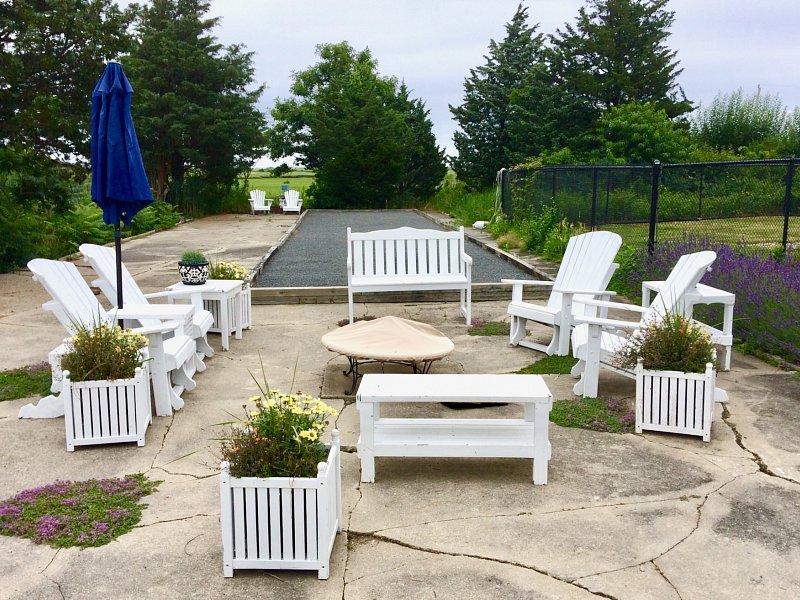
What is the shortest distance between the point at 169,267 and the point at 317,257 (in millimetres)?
2603

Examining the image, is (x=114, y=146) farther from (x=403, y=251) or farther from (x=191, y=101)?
(x=191, y=101)

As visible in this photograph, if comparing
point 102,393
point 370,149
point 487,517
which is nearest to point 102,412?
point 102,393

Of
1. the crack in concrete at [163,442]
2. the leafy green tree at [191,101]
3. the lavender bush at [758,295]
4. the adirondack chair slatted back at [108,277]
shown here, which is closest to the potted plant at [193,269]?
the adirondack chair slatted back at [108,277]

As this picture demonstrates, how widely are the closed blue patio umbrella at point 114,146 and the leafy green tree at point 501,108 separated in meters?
27.8

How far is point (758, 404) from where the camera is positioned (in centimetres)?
543

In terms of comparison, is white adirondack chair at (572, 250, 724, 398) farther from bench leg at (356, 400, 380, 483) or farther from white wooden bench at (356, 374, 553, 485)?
bench leg at (356, 400, 380, 483)

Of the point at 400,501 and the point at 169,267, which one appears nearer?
the point at 400,501

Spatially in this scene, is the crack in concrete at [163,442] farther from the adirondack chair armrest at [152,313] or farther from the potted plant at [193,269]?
the potted plant at [193,269]

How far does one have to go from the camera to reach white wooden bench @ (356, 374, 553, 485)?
160 inches

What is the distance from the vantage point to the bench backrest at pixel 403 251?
27.9ft

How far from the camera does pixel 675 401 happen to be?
4.75 metres

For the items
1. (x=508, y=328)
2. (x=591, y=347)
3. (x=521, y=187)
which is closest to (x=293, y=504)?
(x=591, y=347)

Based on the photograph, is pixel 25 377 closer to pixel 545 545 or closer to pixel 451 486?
pixel 451 486

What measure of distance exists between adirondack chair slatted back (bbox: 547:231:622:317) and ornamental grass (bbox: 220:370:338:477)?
3.60 m
